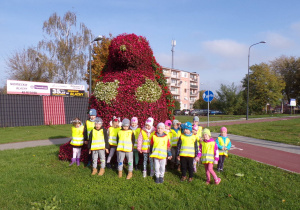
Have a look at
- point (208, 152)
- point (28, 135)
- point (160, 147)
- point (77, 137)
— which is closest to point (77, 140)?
point (77, 137)

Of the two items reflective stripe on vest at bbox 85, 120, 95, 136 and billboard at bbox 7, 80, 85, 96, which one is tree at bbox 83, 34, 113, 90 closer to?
billboard at bbox 7, 80, 85, 96

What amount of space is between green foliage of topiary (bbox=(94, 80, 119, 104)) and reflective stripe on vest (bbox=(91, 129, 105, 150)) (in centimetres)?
92

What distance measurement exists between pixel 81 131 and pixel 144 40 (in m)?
3.26

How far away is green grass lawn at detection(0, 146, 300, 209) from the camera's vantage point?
3846mm

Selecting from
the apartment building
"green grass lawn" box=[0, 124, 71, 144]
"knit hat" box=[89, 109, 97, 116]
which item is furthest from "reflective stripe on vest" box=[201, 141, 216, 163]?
the apartment building

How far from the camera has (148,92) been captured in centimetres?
589

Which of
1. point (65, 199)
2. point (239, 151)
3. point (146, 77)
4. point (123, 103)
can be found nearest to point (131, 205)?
point (65, 199)

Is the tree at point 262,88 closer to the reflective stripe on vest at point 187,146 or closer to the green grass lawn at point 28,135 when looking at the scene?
the green grass lawn at point 28,135

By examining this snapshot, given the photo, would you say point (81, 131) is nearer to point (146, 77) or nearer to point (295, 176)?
point (146, 77)

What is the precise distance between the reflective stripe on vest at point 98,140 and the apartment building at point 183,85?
57439 mm

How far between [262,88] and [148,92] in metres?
40.9

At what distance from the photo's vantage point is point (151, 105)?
19.4ft

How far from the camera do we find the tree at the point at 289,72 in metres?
46.3

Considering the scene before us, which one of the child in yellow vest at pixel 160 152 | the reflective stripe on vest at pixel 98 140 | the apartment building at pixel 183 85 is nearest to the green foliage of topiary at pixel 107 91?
the reflective stripe on vest at pixel 98 140
